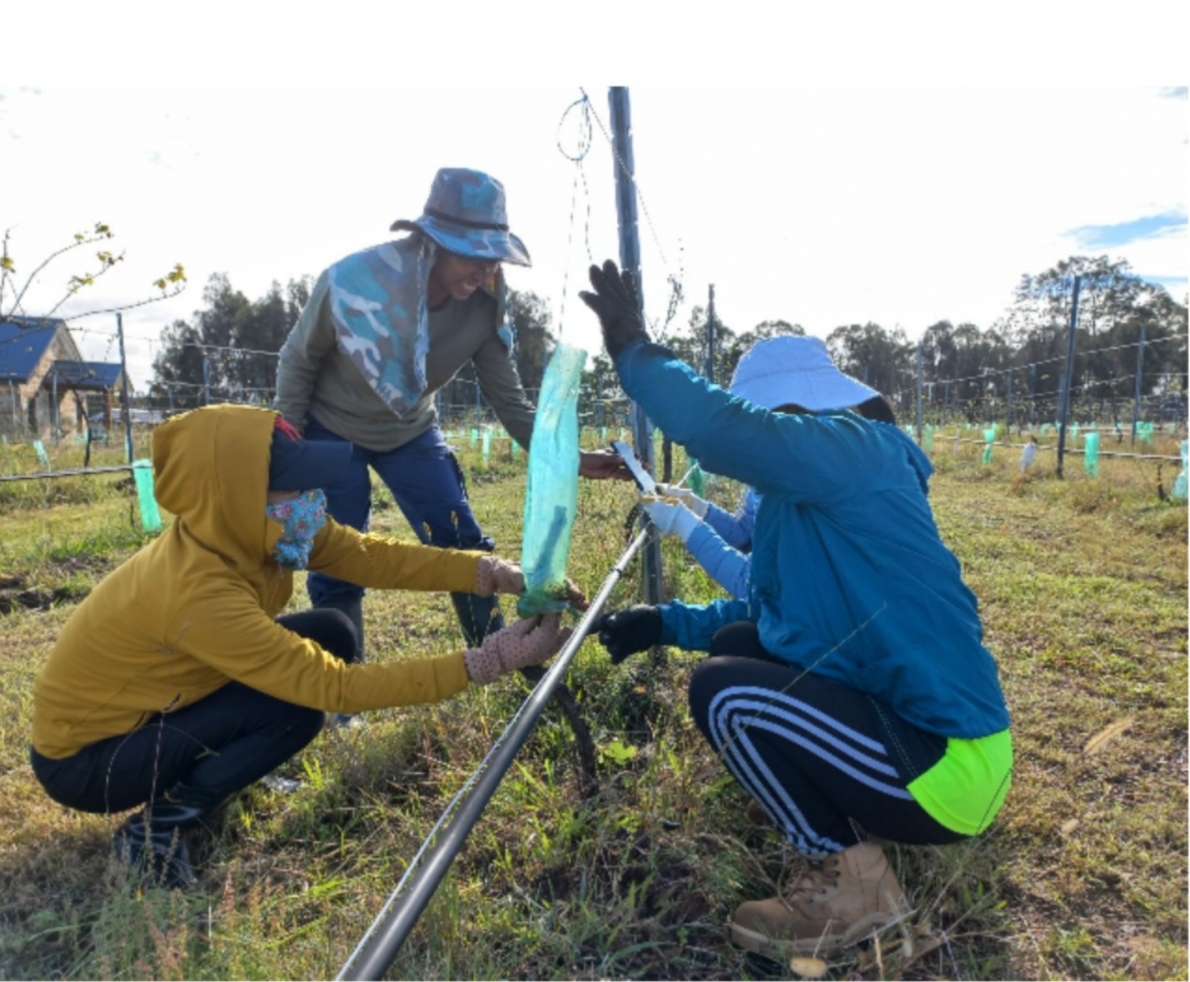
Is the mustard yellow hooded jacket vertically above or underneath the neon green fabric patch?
above

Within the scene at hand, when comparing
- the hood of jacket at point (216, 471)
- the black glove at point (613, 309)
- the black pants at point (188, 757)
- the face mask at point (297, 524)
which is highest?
the black glove at point (613, 309)

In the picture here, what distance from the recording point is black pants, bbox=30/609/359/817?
6.13ft

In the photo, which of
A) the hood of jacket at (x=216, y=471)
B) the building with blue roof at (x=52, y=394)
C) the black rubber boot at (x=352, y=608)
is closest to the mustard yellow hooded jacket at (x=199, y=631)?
the hood of jacket at (x=216, y=471)

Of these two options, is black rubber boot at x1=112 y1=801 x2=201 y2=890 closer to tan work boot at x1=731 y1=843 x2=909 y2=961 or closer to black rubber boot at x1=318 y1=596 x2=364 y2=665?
black rubber boot at x1=318 y1=596 x2=364 y2=665

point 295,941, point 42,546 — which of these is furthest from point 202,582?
point 42,546

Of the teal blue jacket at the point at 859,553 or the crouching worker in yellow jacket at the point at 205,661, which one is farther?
the crouching worker in yellow jacket at the point at 205,661

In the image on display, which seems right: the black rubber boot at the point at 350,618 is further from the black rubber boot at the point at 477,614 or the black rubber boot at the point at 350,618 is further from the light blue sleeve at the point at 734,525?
the light blue sleeve at the point at 734,525

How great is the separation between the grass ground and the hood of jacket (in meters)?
0.72

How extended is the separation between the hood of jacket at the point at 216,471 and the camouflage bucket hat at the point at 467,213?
821 millimetres

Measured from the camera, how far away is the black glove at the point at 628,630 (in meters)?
2.13

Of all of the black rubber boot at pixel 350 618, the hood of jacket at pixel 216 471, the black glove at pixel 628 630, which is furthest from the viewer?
the black rubber boot at pixel 350 618

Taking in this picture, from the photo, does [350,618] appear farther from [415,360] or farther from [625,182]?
[625,182]

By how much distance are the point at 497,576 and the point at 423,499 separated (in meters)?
0.69

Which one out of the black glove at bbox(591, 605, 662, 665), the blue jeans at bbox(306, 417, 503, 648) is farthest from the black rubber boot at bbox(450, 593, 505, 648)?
the black glove at bbox(591, 605, 662, 665)
